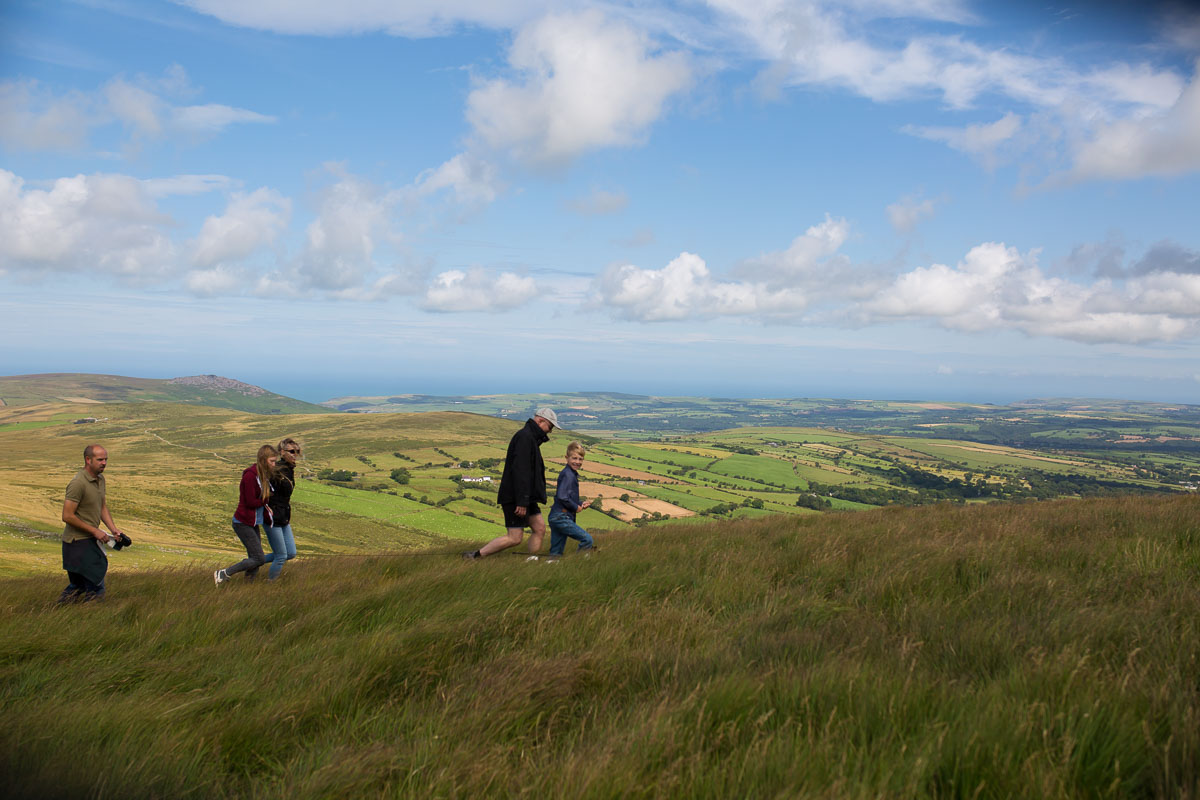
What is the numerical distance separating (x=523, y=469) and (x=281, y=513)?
3861 mm

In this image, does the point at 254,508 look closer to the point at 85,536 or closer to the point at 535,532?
the point at 85,536

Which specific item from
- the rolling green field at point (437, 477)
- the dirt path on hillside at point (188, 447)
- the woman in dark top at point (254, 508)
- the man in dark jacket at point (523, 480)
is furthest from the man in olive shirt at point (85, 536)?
the dirt path on hillside at point (188, 447)

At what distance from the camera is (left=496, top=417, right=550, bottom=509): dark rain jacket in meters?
9.25

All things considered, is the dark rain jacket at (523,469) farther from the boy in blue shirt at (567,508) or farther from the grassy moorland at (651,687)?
the grassy moorland at (651,687)

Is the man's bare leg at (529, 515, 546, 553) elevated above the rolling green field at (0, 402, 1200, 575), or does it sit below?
above

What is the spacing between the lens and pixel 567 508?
966 cm

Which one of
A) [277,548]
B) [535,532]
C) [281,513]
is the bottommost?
[277,548]

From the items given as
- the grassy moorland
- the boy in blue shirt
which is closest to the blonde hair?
the grassy moorland

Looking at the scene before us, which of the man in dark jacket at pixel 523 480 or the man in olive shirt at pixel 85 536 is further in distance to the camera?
the man in dark jacket at pixel 523 480

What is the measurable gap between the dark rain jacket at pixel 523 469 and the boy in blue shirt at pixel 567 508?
1.14ft

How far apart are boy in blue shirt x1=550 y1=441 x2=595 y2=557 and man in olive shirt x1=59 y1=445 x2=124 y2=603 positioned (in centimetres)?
570

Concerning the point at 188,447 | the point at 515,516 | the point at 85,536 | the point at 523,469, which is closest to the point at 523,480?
the point at 523,469

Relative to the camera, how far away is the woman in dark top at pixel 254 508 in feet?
29.0

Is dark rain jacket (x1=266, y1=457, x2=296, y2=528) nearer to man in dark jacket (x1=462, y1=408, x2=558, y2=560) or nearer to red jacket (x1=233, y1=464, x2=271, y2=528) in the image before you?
red jacket (x1=233, y1=464, x2=271, y2=528)
